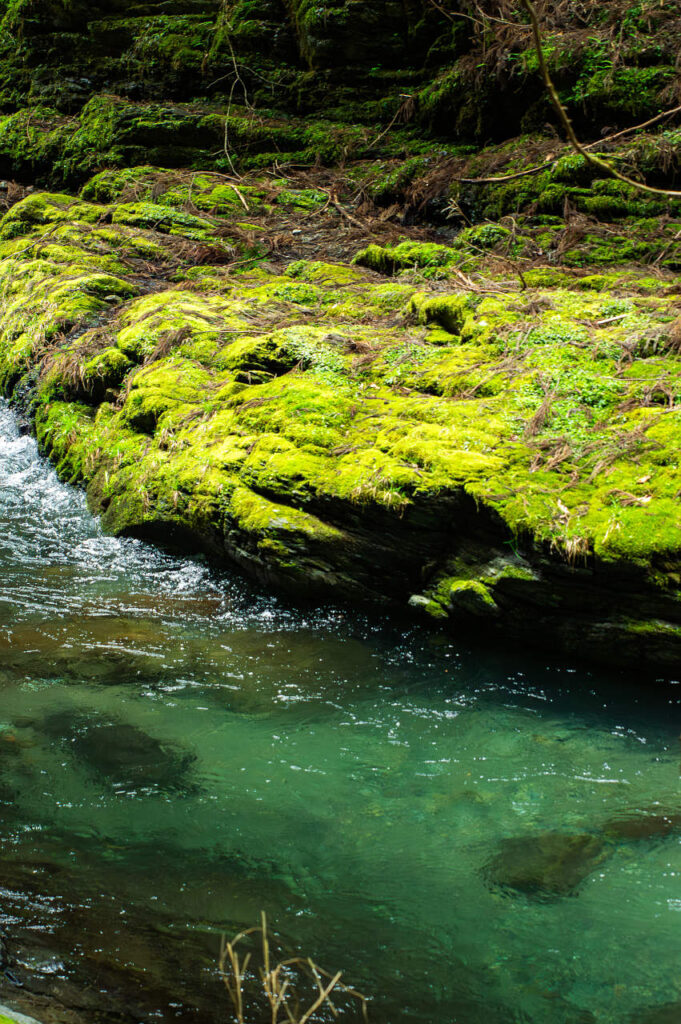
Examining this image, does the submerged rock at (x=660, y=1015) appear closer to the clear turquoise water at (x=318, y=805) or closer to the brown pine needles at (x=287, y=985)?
the clear turquoise water at (x=318, y=805)

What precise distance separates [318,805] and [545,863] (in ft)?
3.31

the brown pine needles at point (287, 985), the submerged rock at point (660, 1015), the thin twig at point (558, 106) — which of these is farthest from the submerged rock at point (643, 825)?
the thin twig at point (558, 106)

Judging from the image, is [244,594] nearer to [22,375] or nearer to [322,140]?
[22,375]

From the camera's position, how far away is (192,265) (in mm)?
9781

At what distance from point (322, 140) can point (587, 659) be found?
38.4 feet

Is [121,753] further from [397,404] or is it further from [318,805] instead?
[397,404]

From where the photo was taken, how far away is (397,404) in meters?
5.68

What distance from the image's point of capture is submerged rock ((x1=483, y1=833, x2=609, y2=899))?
276 cm

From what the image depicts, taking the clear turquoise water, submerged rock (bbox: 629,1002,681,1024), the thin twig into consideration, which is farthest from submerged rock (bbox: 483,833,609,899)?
the thin twig

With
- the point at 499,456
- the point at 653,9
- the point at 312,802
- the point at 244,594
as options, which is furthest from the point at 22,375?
the point at 653,9

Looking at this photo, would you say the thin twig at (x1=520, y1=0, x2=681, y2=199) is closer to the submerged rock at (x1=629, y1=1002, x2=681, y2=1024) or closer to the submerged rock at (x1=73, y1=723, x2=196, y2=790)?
the submerged rock at (x1=629, y1=1002, x2=681, y2=1024)

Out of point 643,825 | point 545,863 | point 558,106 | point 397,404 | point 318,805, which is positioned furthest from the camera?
point 397,404

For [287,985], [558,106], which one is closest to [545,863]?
[287,985]

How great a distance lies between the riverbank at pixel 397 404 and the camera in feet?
14.2
